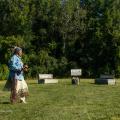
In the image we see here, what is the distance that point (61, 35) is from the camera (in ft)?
173

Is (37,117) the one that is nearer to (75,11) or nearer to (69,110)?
(69,110)

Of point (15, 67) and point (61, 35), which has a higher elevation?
point (61, 35)

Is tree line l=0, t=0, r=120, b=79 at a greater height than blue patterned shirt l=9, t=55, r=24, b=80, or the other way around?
tree line l=0, t=0, r=120, b=79

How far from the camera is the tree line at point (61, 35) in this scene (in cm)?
5112

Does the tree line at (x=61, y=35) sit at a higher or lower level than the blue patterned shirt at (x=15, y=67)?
higher

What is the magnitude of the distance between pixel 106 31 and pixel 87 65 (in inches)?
A: 173

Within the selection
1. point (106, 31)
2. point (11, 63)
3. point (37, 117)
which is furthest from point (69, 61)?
point (37, 117)

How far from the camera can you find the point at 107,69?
51156 mm

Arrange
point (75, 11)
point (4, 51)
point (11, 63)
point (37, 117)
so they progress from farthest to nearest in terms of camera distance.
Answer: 1. point (75, 11)
2. point (4, 51)
3. point (11, 63)
4. point (37, 117)

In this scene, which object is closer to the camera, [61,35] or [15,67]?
[15,67]

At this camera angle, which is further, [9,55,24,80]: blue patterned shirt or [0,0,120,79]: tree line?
[0,0,120,79]: tree line

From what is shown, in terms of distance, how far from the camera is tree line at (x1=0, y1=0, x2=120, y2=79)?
5112 centimetres

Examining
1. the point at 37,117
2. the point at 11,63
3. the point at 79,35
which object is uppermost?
the point at 79,35

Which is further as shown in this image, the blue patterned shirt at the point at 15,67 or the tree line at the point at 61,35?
the tree line at the point at 61,35
